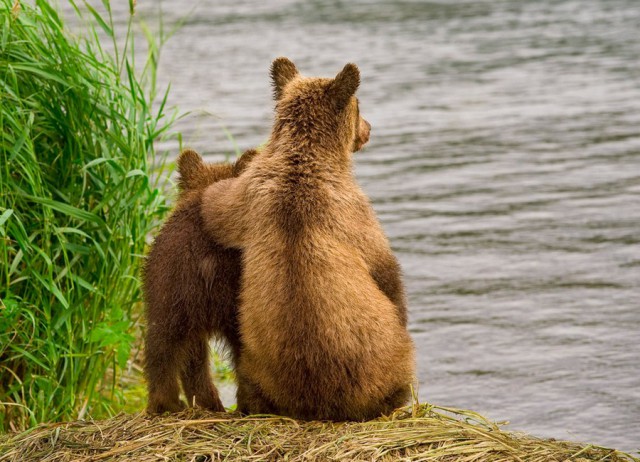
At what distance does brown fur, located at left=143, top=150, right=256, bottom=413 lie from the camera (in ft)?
15.7

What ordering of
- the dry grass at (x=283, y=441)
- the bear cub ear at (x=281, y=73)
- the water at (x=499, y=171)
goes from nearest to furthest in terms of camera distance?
the dry grass at (x=283, y=441)
the bear cub ear at (x=281, y=73)
the water at (x=499, y=171)

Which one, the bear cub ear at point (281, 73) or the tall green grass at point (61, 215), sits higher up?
the bear cub ear at point (281, 73)

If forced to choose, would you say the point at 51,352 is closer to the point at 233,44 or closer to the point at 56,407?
the point at 56,407

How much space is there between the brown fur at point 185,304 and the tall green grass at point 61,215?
661mm

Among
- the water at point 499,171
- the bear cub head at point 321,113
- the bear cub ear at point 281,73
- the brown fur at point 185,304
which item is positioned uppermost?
the bear cub ear at point 281,73

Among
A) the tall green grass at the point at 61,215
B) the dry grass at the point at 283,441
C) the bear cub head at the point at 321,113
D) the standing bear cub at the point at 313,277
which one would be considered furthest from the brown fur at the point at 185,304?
the tall green grass at the point at 61,215

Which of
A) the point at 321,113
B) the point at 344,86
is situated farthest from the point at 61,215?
the point at 344,86

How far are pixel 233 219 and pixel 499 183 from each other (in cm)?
754

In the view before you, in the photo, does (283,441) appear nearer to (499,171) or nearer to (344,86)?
(344,86)

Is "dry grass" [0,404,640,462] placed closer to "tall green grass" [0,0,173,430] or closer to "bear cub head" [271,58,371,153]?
"tall green grass" [0,0,173,430]

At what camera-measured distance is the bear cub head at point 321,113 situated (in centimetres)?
479

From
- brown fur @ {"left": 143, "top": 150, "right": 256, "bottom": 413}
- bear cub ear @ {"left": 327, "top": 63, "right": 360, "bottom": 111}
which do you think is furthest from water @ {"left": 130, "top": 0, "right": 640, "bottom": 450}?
brown fur @ {"left": 143, "top": 150, "right": 256, "bottom": 413}

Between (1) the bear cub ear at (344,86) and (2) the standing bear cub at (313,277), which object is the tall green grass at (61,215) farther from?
(1) the bear cub ear at (344,86)

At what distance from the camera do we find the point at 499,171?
40.3 ft
